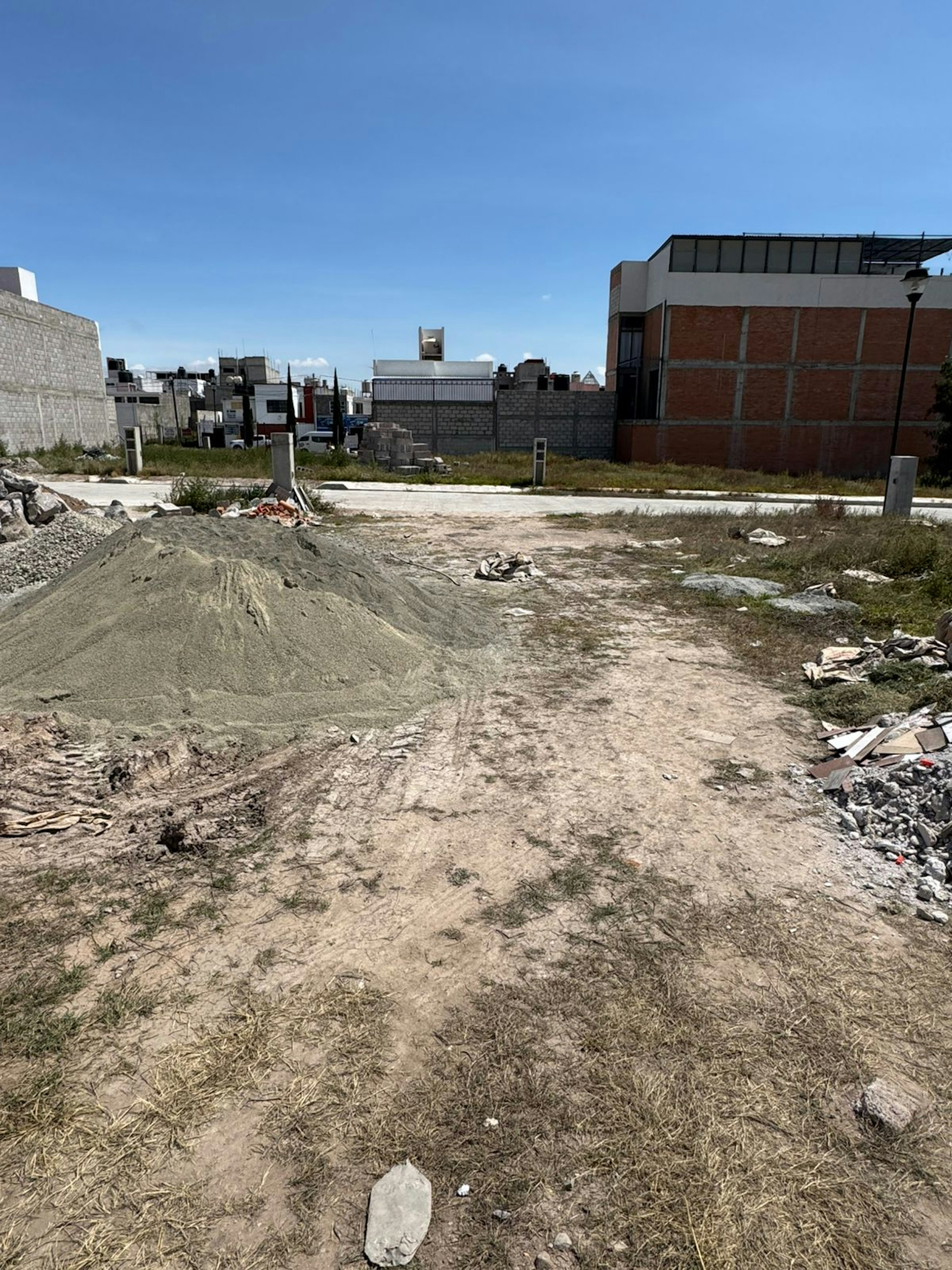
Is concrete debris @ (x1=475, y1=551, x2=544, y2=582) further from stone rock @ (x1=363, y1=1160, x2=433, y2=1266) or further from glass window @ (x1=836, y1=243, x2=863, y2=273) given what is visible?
glass window @ (x1=836, y1=243, x2=863, y2=273)

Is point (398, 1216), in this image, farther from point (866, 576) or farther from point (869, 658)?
point (866, 576)

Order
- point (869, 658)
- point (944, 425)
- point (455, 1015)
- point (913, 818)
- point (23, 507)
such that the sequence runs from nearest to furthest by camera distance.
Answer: point (455, 1015) < point (913, 818) < point (869, 658) < point (23, 507) < point (944, 425)

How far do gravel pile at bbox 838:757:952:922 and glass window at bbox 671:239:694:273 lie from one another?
118ft

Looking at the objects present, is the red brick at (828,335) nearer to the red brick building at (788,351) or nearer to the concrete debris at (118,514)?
the red brick building at (788,351)

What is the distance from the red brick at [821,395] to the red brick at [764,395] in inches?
22.0

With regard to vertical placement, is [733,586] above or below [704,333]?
below

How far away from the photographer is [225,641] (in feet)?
20.5

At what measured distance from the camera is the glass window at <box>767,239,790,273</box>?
35.6 metres

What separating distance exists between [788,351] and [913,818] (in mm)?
37138

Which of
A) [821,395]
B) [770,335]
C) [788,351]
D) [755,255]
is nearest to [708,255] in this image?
[755,255]

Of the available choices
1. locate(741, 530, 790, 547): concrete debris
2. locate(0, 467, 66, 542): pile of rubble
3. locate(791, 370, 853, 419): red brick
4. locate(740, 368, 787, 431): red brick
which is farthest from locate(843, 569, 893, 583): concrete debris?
locate(791, 370, 853, 419): red brick

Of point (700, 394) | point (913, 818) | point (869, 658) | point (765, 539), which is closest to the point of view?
point (913, 818)

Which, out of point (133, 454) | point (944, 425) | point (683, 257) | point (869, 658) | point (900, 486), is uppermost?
point (683, 257)

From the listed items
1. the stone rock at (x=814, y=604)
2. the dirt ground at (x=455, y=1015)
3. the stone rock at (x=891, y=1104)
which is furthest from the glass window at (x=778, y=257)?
the stone rock at (x=891, y=1104)
